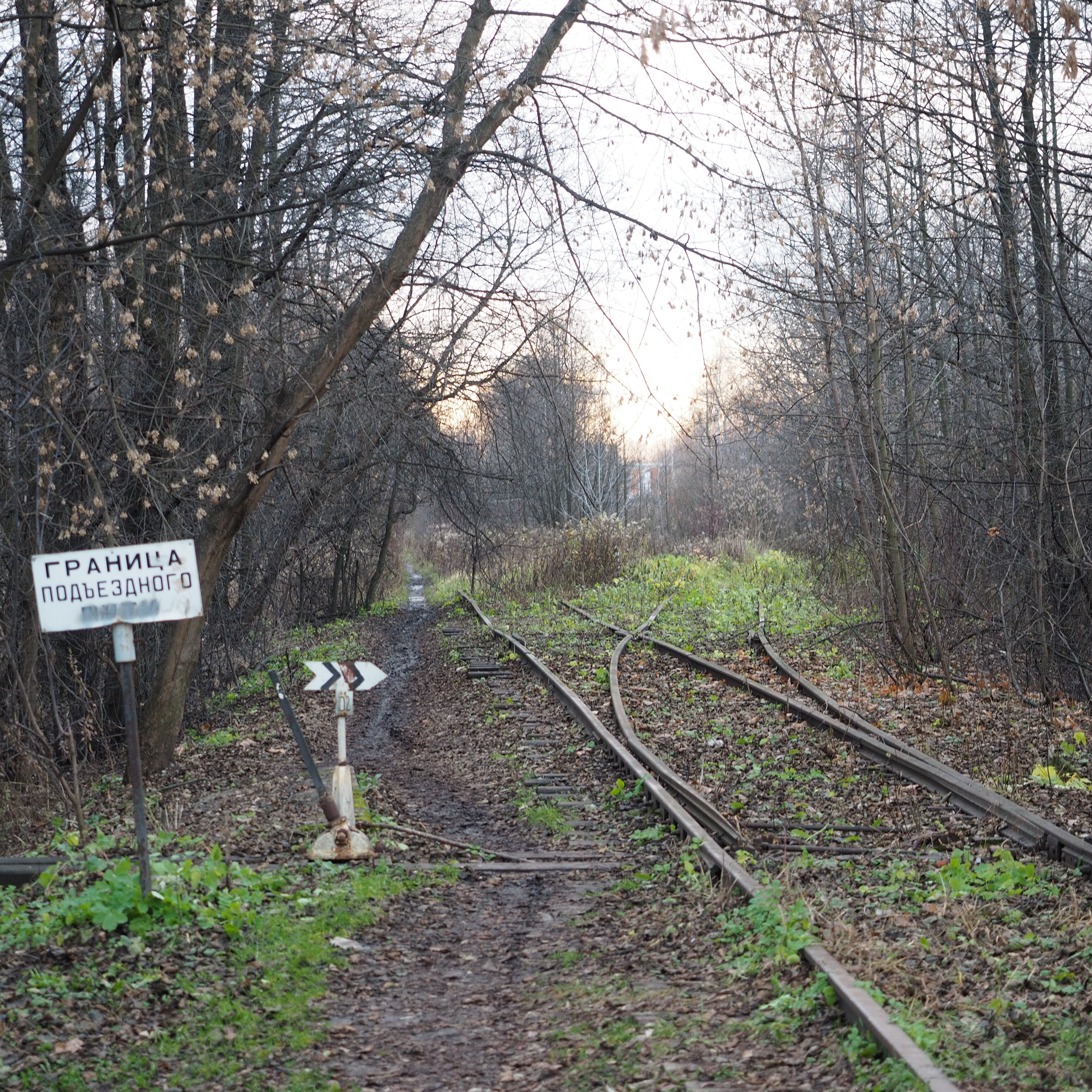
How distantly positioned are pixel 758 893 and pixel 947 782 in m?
3.04

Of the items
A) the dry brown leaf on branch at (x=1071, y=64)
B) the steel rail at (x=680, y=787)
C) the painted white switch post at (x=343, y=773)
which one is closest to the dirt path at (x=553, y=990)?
the steel rail at (x=680, y=787)

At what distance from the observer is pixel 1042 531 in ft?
36.8

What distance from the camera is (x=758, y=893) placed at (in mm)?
5969

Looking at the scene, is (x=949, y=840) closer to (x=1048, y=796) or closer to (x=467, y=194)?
(x=1048, y=796)

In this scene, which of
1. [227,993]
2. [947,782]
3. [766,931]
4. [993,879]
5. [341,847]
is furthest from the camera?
[947,782]

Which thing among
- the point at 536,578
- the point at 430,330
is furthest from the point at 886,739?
the point at 536,578

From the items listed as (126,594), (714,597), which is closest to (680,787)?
(126,594)

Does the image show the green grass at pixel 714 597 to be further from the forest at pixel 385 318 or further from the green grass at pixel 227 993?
the green grass at pixel 227 993

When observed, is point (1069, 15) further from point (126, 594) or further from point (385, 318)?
point (385, 318)

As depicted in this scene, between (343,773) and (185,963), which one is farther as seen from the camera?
(343,773)

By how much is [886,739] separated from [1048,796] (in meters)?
1.92

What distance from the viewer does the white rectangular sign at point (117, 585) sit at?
19.1 feet

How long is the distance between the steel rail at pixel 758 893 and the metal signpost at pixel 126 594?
3.28 m

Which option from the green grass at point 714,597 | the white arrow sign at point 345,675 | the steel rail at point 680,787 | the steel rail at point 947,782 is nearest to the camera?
the steel rail at point 947,782
